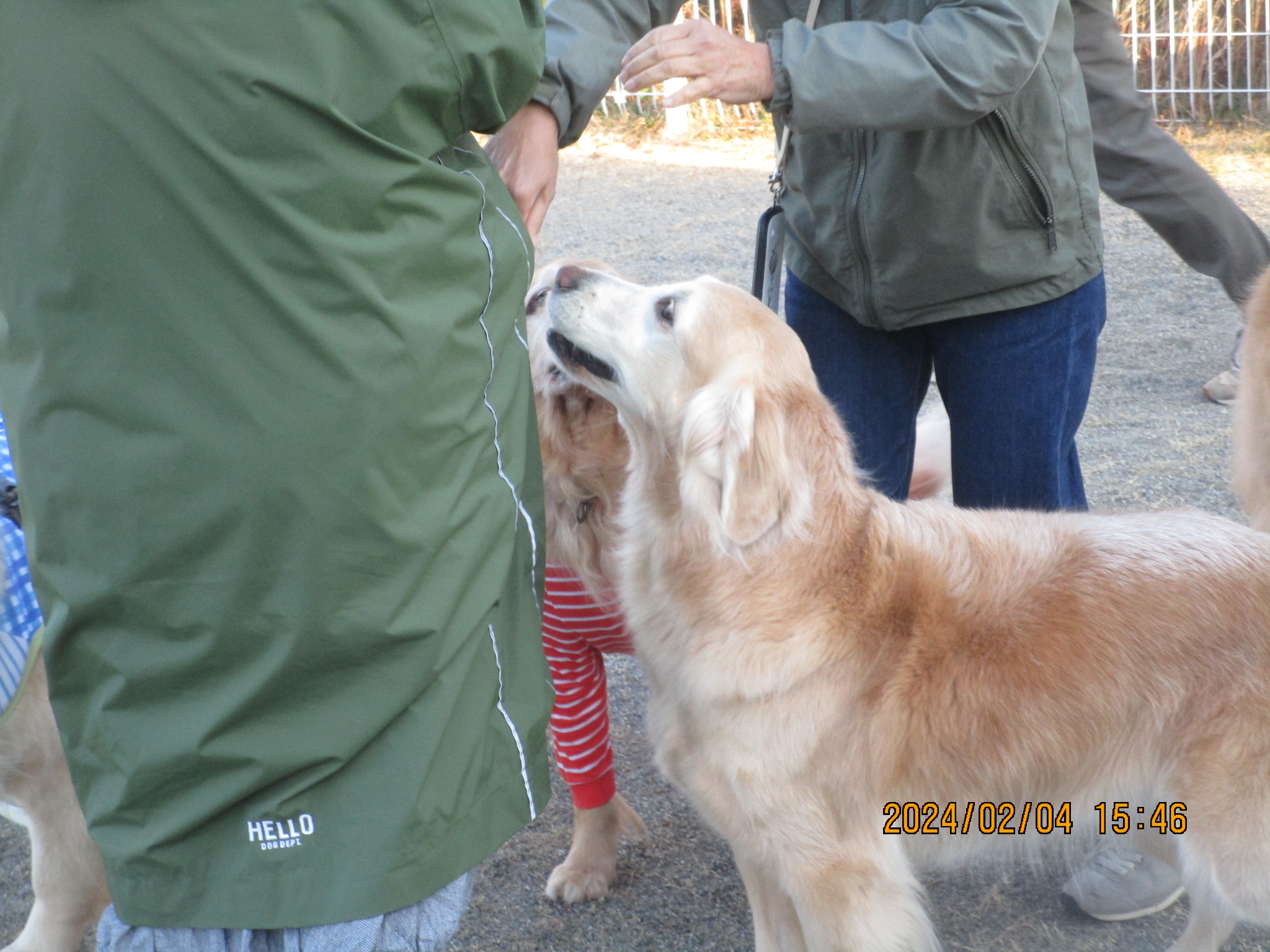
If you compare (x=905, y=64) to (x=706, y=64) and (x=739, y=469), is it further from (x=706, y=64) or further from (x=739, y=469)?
(x=739, y=469)

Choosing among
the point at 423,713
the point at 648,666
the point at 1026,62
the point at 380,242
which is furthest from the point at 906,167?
the point at 423,713

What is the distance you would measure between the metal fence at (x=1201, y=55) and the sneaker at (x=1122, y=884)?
25.1ft

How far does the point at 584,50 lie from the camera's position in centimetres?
210

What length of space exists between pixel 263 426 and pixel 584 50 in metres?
1.28

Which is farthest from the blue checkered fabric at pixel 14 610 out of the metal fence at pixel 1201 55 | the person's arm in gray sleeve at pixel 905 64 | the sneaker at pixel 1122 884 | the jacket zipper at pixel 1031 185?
the metal fence at pixel 1201 55

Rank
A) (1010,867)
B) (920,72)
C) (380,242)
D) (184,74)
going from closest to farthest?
1. (184,74)
2. (380,242)
3. (920,72)
4. (1010,867)

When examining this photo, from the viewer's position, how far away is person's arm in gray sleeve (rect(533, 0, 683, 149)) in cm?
203

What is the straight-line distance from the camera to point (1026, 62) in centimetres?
188

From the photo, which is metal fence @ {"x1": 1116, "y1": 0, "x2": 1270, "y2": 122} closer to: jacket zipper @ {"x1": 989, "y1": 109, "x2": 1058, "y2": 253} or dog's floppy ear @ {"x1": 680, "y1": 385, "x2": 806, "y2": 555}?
jacket zipper @ {"x1": 989, "y1": 109, "x2": 1058, "y2": 253}

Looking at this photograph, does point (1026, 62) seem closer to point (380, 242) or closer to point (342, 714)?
point (380, 242)

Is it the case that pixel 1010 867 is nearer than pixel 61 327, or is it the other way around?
pixel 61 327

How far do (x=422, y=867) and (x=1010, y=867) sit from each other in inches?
75.2
